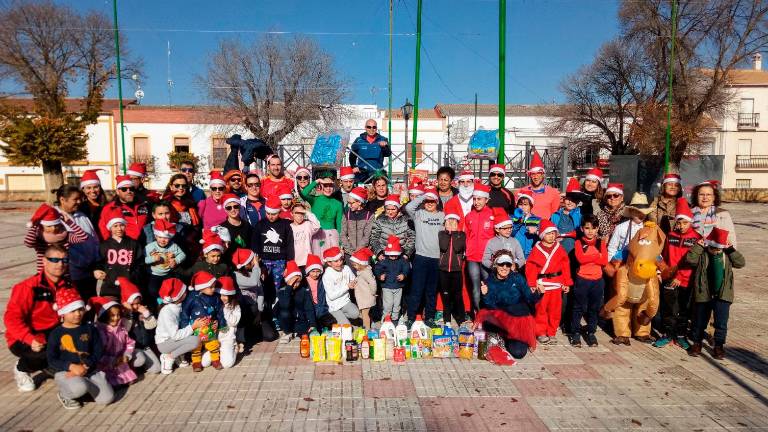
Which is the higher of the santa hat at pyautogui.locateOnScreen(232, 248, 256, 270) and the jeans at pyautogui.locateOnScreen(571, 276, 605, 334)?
the santa hat at pyautogui.locateOnScreen(232, 248, 256, 270)

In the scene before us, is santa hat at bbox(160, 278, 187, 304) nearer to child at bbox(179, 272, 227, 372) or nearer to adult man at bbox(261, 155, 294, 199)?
child at bbox(179, 272, 227, 372)

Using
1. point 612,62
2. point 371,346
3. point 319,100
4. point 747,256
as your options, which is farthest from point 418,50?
point 612,62

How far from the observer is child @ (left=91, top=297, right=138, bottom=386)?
4.59 metres

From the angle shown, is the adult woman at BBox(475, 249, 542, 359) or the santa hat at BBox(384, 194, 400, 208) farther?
the santa hat at BBox(384, 194, 400, 208)

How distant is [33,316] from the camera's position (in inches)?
177

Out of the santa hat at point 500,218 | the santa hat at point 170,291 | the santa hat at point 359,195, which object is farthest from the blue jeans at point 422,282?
the santa hat at point 170,291

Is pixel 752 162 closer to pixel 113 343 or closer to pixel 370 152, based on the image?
pixel 370 152

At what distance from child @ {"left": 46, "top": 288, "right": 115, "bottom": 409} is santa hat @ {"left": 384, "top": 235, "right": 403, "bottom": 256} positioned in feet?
10.3

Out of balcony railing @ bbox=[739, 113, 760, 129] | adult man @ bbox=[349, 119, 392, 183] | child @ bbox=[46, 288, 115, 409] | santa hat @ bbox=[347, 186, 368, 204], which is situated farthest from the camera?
balcony railing @ bbox=[739, 113, 760, 129]

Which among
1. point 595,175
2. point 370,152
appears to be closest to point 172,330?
point 595,175

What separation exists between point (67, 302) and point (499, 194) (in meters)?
5.13

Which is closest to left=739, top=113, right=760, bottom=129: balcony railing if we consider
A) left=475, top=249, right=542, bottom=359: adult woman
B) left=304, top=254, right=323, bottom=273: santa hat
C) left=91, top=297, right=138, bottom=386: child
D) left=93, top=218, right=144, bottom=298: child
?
left=475, top=249, right=542, bottom=359: adult woman

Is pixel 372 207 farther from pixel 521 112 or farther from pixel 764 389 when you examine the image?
pixel 521 112

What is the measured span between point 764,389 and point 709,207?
6.62 feet
